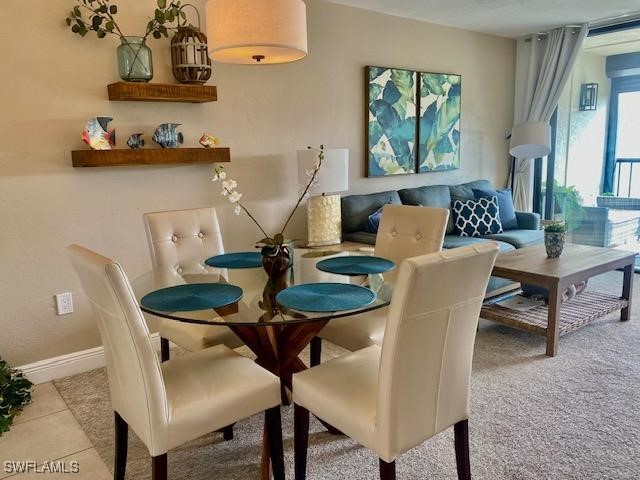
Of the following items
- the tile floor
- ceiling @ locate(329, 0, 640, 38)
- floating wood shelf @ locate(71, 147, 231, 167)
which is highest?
ceiling @ locate(329, 0, 640, 38)

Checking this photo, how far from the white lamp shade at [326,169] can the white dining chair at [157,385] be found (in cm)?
192

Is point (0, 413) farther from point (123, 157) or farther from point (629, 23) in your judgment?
point (629, 23)

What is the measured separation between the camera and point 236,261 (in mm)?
2529

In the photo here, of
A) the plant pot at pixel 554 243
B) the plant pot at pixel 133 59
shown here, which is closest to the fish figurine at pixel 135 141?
the plant pot at pixel 133 59

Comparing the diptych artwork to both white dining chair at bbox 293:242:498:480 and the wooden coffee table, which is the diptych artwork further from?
white dining chair at bbox 293:242:498:480

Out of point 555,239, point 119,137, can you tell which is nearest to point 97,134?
point 119,137

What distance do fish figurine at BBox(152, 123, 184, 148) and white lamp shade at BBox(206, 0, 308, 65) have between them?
1.24 metres

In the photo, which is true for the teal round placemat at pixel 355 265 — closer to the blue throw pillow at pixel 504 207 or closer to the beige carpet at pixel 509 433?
the beige carpet at pixel 509 433

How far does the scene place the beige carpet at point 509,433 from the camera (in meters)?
2.08

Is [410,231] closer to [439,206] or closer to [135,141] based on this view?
[135,141]

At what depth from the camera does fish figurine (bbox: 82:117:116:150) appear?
2859 mm

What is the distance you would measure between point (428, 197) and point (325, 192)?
1230 millimetres

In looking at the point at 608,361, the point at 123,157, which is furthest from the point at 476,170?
the point at 123,157

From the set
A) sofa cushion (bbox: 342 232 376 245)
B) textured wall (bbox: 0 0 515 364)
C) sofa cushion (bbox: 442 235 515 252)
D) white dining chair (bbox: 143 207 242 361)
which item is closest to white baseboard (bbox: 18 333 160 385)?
textured wall (bbox: 0 0 515 364)
